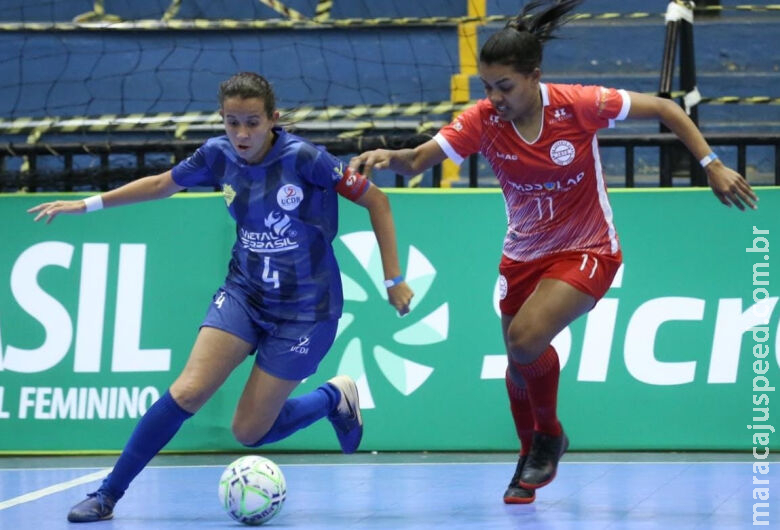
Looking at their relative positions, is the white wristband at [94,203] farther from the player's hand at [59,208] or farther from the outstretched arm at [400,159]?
the outstretched arm at [400,159]

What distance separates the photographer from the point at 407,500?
6266 mm

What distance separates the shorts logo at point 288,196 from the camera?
A: 5910mm

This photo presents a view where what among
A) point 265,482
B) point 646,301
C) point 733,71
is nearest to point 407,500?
point 265,482

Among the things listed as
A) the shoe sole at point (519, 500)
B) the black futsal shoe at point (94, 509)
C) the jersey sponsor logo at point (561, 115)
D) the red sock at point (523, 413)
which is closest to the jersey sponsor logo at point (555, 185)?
the jersey sponsor logo at point (561, 115)

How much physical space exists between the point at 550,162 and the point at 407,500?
5.43 ft

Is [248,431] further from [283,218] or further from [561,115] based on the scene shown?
[561,115]

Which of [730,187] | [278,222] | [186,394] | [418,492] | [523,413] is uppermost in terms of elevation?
[730,187]

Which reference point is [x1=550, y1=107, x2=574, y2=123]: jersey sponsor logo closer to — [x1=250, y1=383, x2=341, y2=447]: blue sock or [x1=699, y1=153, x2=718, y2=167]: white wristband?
[x1=699, y1=153, x2=718, y2=167]: white wristband

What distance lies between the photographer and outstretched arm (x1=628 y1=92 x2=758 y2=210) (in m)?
5.71

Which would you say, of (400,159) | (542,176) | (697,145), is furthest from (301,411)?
(697,145)

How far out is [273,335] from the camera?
19.8ft

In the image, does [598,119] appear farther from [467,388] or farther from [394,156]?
[467,388]

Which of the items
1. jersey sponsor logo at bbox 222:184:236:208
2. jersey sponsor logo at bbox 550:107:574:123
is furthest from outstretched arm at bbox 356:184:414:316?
jersey sponsor logo at bbox 550:107:574:123

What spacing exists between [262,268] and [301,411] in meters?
0.78
